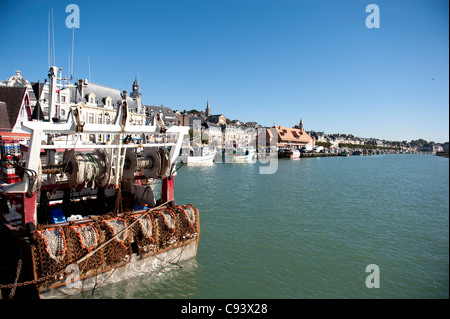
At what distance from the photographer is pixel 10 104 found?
1236 inches

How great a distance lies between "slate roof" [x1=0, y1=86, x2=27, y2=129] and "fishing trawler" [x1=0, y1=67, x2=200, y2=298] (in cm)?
1928

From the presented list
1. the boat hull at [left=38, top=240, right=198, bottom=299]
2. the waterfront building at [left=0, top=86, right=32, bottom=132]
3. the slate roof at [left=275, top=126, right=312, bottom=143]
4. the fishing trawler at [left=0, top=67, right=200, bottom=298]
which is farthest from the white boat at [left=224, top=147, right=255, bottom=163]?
the boat hull at [left=38, top=240, right=198, bottom=299]

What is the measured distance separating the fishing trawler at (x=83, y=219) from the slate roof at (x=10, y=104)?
19277 millimetres

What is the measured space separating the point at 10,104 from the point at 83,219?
29568 mm

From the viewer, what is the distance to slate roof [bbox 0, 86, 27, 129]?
28.4 metres

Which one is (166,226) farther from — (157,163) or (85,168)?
(85,168)

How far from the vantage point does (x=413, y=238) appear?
1850cm

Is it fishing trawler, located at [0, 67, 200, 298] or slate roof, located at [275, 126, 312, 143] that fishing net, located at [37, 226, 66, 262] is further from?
slate roof, located at [275, 126, 312, 143]

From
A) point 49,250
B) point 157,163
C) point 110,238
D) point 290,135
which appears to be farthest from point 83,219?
point 290,135

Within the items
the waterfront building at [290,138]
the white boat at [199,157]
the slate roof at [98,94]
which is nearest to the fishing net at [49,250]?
the slate roof at [98,94]

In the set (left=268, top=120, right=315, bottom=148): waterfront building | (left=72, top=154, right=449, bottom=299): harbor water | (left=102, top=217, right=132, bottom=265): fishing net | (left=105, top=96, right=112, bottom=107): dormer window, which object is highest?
(left=105, top=96, right=112, bottom=107): dormer window

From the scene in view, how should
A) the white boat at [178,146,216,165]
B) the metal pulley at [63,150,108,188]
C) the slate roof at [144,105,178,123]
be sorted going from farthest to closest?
the slate roof at [144,105,178,123] < the white boat at [178,146,216,165] < the metal pulley at [63,150,108,188]
